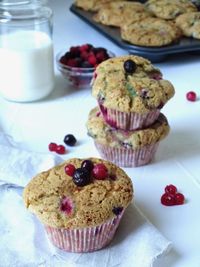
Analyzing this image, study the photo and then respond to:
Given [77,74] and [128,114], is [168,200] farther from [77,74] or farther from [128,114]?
[77,74]

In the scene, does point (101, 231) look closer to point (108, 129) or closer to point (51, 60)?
point (108, 129)

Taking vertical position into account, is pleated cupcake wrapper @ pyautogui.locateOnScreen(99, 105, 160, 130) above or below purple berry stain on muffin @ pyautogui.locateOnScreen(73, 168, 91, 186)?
below

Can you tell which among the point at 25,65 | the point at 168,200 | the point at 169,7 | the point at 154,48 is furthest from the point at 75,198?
the point at 169,7

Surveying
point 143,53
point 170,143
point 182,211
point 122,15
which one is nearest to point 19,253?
point 182,211

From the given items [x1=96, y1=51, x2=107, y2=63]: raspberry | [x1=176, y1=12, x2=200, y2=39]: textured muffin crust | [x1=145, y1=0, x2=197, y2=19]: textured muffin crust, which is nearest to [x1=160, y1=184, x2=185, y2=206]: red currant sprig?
[x1=96, y1=51, x2=107, y2=63]: raspberry

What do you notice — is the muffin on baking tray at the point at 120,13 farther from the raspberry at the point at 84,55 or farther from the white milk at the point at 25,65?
the white milk at the point at 25,65

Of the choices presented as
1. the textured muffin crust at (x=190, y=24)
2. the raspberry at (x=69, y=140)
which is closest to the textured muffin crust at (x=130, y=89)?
the raspberry at (x=69, y=140)

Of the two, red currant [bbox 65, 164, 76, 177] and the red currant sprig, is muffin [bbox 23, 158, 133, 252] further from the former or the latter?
the red currant sprig
